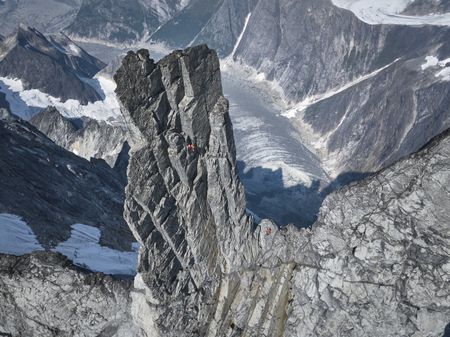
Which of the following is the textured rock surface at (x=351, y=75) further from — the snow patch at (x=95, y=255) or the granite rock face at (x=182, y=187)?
the granite rock face at (x=182, y=187)

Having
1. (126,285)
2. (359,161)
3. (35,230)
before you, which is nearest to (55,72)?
(359,161)

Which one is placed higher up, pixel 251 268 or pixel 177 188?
pixel 177 188

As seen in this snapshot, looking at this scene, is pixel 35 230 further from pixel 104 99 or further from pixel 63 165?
pixel 104 99

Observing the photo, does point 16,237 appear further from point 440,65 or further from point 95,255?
point 440,65

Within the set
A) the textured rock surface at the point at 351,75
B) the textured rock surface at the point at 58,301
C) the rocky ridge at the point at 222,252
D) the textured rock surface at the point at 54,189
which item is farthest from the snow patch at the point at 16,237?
the textured rock surface at the point at 351,75

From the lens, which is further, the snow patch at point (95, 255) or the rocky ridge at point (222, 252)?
the snow patch at point (95, 255)

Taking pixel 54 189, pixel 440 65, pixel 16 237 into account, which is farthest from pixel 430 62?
pixel 16 237

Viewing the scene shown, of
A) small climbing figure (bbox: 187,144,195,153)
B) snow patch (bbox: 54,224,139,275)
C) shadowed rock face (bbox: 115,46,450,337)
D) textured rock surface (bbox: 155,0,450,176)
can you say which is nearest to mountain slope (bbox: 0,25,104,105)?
textured rock surface (bbox: 155,0,450,176)
